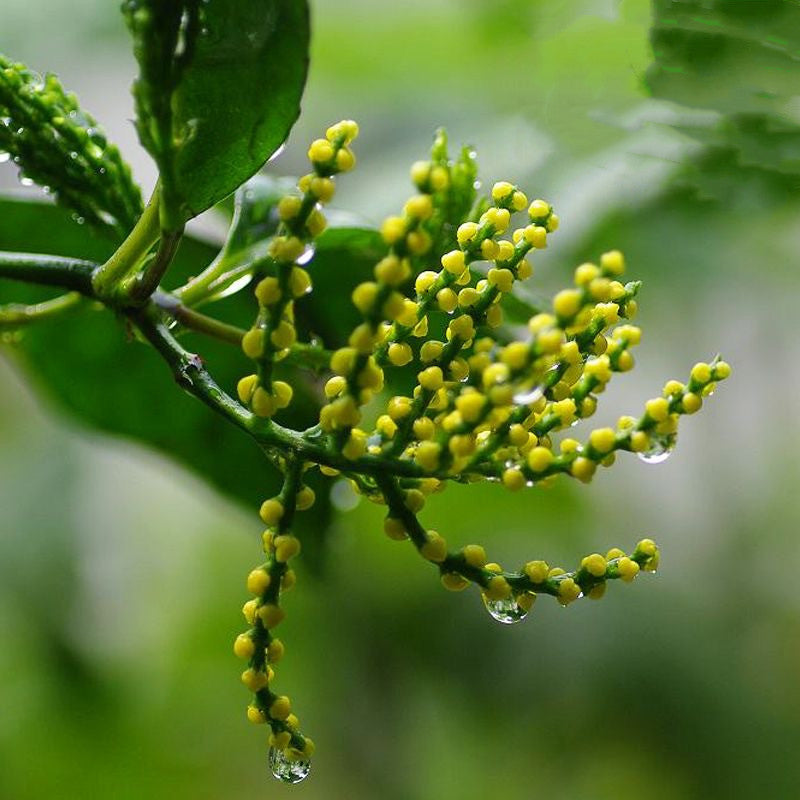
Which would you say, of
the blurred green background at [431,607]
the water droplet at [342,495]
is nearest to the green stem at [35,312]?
the water droplet at [342,495]

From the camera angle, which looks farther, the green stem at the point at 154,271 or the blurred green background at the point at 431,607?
the blurred green background at the point at 431,607

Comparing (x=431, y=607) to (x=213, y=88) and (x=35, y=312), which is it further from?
(x=213, y=88)

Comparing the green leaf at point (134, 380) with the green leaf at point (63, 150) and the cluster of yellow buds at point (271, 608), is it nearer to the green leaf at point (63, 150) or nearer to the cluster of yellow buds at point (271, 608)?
the green leaf at point (63, 150)

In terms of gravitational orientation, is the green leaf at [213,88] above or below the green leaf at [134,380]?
above

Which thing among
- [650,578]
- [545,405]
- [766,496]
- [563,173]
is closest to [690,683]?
[650,578]

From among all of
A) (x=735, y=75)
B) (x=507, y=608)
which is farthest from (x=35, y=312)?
(x=735, y=75)

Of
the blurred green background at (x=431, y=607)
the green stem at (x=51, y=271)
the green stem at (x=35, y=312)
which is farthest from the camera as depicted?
the blurred green background at (x=431, y=607)

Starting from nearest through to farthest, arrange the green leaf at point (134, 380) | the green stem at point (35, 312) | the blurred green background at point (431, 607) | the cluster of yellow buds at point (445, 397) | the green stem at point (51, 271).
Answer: the cluster of yellow buds at point (445, 397) < the green stem at point (51, 271) < the green stem at point (35, 312) < the green leaf at point (134, 380) < the blurred green background at point (431, 607)
